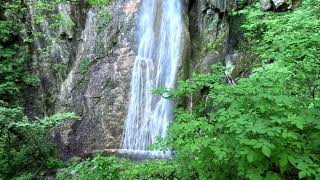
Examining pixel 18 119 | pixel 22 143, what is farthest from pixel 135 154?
pixel 18 119

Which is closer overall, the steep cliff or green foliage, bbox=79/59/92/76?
the steep cliff

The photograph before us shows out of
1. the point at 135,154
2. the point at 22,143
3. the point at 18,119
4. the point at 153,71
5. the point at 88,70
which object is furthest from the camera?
the point at 88,70

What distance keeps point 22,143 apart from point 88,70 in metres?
3.26

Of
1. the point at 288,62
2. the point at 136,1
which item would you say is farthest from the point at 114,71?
the point at 288,62

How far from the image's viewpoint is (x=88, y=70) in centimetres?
1077

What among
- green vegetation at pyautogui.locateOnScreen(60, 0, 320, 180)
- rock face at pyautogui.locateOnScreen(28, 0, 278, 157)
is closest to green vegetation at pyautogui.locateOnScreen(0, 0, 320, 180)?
green vegetation at pyautogui.locateOnScreen(60, 0, 320, 180)

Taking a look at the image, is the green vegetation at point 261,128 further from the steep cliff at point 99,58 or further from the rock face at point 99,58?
the steep cliff at point 99,58

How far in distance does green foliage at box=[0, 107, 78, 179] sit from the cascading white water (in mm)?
1931

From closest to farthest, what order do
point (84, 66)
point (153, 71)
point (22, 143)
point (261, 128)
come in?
point (261, 128) < point (22, 143) < point (153, 71) < point (84, 66)

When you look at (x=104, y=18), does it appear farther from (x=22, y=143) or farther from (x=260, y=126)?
(x=260, y=126)

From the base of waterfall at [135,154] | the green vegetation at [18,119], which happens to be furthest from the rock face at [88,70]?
the green vegetation at [18,119]

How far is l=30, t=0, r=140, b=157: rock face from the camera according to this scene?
9.78 m

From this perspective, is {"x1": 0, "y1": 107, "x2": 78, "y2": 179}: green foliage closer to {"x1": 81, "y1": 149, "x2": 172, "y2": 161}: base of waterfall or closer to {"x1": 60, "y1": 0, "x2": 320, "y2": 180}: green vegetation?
{"x1": 81, "y1": 149, "x2": 172, "y2": 161}: base of waterfall

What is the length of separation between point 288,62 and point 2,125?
613 cm
